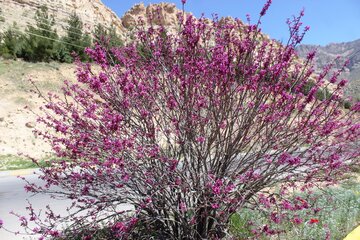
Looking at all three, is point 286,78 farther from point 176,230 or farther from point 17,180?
point 17,180

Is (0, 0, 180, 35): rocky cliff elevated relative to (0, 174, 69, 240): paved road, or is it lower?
elevated

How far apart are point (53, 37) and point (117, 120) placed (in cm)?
2726

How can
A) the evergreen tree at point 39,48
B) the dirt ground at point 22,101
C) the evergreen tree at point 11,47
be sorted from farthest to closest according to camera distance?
the evergreen tree at point 39,48 → the evergreen tree at point 11,47 → the dirt ground at point 22,101

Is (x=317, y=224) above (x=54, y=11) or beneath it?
beneath

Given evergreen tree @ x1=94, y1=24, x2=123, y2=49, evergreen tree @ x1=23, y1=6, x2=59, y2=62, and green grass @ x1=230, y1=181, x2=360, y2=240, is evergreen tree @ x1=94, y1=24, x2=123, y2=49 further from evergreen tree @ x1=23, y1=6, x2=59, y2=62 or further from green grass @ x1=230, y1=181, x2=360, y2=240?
evergreen tree @ x1=23, y1=6, x2=59, y2=62

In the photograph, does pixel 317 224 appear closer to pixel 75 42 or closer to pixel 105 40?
pixel 105 40

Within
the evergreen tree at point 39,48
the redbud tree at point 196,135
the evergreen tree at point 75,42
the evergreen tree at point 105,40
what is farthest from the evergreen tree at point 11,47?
the redbud tree at point 196,135

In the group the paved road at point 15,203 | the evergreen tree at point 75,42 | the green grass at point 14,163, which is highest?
the evergreen tree at point 75,42

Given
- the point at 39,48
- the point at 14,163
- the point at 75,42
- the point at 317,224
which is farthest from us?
the point at 75,42

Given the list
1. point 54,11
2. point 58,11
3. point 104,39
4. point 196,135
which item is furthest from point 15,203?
point 58,11

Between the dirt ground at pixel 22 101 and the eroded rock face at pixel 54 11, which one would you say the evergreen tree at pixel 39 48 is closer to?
the dirt ground at pixel 22 101

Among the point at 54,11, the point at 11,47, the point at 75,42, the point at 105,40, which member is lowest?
the point at 11,47

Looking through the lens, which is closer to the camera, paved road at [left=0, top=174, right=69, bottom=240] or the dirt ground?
paved road at [left=0, top=174, right=69, bottom=240]

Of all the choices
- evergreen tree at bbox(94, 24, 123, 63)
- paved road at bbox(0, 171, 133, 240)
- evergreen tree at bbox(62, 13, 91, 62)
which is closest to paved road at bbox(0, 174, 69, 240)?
paved road at bbox(0, 171, 133, 240)
